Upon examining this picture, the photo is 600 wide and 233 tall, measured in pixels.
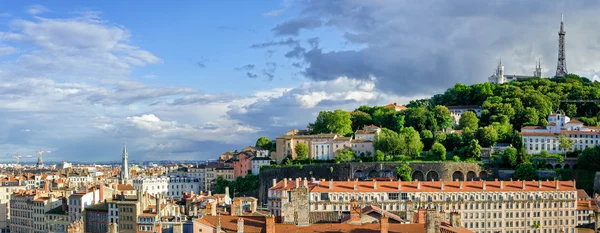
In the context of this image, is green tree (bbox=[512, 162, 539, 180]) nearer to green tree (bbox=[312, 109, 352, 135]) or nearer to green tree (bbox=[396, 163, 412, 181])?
green tree (bbox=[396, 163, 412, 181])

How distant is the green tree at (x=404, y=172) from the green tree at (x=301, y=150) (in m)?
18.7

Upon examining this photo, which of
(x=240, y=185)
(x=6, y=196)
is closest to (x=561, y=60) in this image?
(x=240, y=185)

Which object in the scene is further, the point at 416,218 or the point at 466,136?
the point at 466,136

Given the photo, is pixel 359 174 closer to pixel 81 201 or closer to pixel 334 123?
pixel 334 123

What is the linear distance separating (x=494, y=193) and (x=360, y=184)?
615 inches

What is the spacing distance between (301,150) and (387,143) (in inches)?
570

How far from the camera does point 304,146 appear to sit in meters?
129

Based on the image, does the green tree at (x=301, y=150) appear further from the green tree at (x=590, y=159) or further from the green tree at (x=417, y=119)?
the green tree at (x=590, y=159)

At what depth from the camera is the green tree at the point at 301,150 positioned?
12812cm

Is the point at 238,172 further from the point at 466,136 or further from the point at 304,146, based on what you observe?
the point at 466,136

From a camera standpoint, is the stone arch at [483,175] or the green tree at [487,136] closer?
the stone arch at [483,175]

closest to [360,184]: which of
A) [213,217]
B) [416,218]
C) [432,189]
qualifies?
[432,189]

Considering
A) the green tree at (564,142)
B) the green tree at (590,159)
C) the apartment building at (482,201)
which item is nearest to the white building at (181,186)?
the apartment building at (482,201)

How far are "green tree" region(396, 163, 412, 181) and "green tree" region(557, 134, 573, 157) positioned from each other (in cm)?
2532
